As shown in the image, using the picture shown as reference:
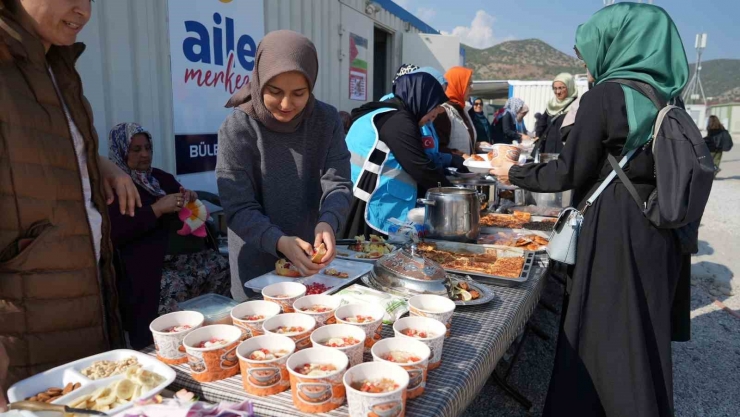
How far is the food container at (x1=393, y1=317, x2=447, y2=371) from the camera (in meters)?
1.15

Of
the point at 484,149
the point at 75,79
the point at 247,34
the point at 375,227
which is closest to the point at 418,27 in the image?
the point at 484,149

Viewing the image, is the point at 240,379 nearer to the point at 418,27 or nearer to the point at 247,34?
the point at 247,34

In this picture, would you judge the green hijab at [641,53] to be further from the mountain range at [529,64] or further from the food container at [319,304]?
the mountain range at [529,64]

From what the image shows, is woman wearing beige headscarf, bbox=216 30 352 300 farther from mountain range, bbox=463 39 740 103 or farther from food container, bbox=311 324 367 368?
mountain range, bbox=463 39 740 103

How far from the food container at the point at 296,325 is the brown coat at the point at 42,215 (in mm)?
542

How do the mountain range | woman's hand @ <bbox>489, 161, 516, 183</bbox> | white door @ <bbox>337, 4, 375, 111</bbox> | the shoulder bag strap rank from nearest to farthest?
the shoulder bag strap → woman's hand @ <bbox>489, 161, 516, 183</bbox> → white door @ <bbox>337, 4, 375, 111</bbox> → the mountain range

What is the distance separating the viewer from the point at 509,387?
9.24ft

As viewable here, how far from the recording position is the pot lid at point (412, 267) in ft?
5.38

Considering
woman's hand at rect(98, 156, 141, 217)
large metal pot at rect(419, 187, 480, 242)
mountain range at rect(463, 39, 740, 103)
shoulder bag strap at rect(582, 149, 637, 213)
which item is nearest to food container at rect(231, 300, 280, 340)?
woman's hand at rect(98, 156, 141, 217)

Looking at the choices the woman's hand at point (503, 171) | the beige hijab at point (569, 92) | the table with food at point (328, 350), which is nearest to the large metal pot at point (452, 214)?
the woman's hand at point (503, 171)

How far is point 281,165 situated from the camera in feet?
6.31

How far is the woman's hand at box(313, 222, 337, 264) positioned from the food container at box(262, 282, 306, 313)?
0.60ft

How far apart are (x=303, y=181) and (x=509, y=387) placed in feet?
6.10

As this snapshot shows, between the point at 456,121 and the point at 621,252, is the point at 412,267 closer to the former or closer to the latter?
the point at 621,252
